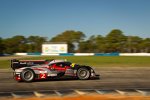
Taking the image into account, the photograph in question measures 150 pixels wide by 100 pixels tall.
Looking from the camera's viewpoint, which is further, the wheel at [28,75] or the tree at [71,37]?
the tree at [71,37]

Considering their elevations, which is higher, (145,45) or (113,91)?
(145,45)

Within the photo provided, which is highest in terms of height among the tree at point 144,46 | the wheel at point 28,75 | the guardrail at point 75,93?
the tree at point 144,46

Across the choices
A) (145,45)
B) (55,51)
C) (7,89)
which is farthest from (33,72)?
(145,45)

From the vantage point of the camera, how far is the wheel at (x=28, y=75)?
17.4 metres

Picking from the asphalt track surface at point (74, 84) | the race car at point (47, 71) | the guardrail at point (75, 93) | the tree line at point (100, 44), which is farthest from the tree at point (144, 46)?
the guardrail at point (75, 93)

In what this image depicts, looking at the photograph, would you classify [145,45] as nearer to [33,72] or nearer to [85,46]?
[85,46]

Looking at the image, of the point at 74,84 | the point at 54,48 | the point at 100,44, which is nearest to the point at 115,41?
the point at 100,44

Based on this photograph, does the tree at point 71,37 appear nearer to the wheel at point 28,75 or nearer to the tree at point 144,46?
the tree at point 144,46

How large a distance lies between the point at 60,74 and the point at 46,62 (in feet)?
4.35

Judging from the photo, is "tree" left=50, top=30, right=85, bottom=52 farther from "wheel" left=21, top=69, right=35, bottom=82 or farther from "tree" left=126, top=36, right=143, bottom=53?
"wheel" left=21, top=69, right=35, bottom=82

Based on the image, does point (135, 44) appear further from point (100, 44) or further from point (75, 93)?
point (75, 93)

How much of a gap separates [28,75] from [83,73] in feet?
10.1

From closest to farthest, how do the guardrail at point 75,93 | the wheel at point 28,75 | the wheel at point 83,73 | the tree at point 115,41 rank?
the guardrail at point 75,93, the wheel at point 28,75, the wheel at point 83,73, the tree at point 115,41

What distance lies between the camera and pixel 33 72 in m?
17.5
